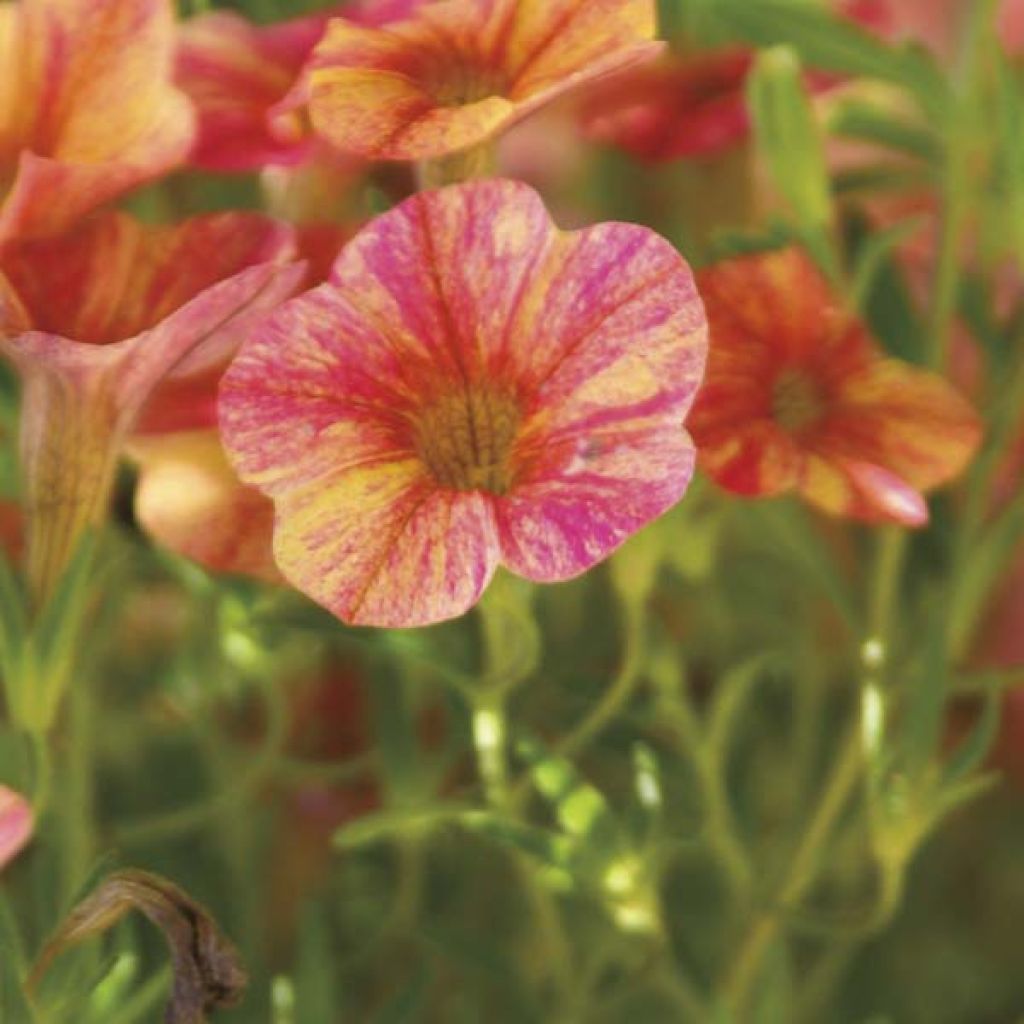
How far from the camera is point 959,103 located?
0.65 meters

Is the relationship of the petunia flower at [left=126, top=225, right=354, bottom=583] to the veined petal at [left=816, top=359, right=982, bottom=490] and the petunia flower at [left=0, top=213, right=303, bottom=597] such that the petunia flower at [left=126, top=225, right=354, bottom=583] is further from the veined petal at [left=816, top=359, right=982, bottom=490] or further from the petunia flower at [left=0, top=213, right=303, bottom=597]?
the veined petal at [left=816, top=359, right=982, bottom=490]

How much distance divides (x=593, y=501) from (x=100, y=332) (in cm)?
15

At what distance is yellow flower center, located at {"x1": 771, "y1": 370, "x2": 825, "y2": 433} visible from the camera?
503mm

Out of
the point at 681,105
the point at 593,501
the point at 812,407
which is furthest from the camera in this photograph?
the point at 681,105

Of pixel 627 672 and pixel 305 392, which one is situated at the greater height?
pixel 305 392

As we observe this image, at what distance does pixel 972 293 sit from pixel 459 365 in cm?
32

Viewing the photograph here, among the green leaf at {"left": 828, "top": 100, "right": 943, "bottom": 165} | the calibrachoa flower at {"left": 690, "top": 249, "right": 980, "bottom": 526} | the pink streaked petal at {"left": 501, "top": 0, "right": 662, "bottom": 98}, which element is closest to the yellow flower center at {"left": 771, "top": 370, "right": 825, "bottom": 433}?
the calibrachoa flower at {"left": 690, "top": 249, "right": 980, "bottom": 526}

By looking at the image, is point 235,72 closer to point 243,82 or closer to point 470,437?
point 243,82

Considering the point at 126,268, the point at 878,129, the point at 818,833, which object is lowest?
the point at 818,833

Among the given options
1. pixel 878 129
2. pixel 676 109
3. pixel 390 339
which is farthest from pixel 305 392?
pixel 878 129

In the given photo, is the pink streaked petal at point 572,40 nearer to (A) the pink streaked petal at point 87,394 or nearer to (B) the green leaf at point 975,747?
(A) the pink streaked petal at point 87,394

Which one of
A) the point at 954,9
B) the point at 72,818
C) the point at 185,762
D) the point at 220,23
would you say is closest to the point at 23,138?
the point at 220,23

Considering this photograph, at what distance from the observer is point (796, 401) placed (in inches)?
20.1

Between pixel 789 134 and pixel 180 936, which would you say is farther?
pixel 789 134
